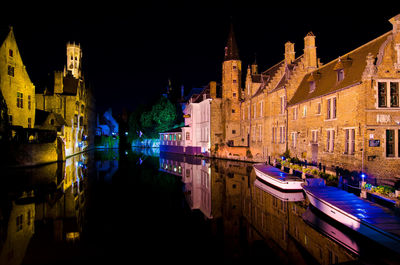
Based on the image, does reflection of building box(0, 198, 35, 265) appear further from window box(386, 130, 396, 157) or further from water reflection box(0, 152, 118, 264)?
window box(386, 130, 396, 157)

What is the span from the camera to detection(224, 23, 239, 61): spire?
48.5m

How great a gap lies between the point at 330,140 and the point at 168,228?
17929mm

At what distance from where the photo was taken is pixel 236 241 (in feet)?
35.9

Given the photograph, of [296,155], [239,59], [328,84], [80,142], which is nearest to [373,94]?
[328,84]

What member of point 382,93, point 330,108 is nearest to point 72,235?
point 382,93

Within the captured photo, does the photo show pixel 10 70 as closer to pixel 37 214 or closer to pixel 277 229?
pixel 37 214

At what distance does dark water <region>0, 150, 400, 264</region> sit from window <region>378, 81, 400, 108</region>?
924 cm

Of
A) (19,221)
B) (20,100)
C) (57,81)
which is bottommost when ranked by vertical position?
(19,221)

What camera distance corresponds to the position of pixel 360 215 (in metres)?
11.0


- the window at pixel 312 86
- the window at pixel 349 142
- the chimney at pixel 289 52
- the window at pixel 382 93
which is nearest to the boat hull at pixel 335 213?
the window at pixel 349 142

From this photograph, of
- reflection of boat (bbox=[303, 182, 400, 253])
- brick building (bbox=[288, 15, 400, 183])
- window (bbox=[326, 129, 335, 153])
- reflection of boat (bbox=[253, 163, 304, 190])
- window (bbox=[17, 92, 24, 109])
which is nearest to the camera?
reflection of boat (bbox=[303, 182, 400, 253])

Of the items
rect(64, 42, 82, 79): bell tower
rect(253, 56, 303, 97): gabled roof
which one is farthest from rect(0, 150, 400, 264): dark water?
rect(64, 42, 82, 79): bell tower

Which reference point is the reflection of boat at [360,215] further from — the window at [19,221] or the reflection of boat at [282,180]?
the window at [19,221]

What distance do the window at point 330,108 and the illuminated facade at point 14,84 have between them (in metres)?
35.0
